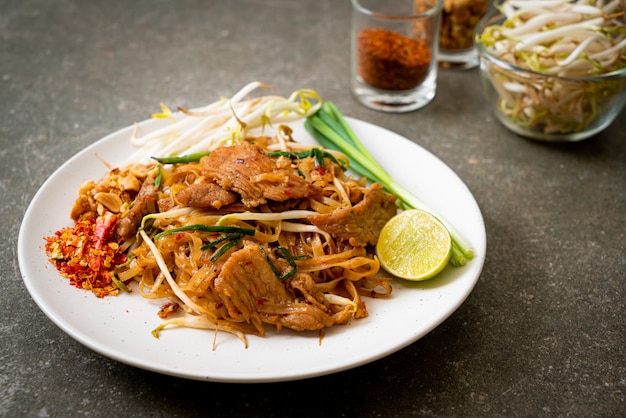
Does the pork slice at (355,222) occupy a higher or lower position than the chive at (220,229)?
lower

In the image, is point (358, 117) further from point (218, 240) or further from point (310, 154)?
point (218, 240)

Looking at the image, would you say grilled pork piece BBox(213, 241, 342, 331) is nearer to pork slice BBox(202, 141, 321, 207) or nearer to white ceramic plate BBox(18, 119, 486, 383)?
white ceramic plate BBox(18, 119, 486, 383)

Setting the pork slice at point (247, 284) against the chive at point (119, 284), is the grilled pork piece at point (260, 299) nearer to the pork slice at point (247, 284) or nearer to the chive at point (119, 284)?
the pork slice at point (247, 284)

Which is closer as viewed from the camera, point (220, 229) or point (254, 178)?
point (220, 229)

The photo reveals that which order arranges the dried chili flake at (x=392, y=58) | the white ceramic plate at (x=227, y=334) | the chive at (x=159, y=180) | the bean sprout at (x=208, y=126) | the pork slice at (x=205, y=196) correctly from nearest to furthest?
the white ceramic plate at (x=227, y=334) < the pork slice at (x=205, y=196) < the chive at (x=159, y=180) < the bean sprout at (x=208, y=126) < the dried chili flake at (x=392, y=58)

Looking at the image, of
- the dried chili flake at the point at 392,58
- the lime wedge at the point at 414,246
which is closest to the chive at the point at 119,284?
the lime wedge at the point at 414,246

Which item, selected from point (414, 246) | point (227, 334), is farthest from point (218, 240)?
point (414, 246)
